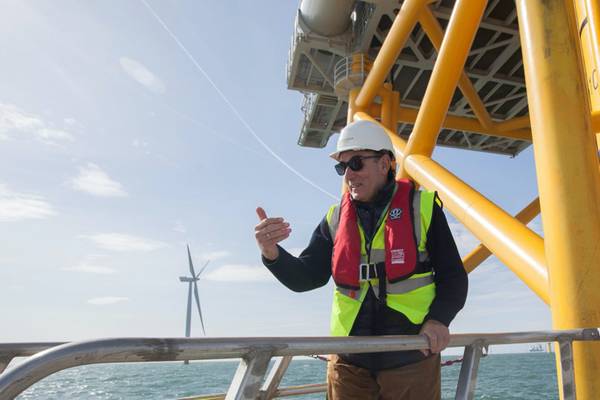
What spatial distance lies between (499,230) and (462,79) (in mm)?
6702

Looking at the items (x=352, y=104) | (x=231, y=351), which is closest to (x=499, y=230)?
(x=231, y=351)

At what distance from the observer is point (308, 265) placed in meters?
2.82

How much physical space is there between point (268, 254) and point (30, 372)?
166 centimetres

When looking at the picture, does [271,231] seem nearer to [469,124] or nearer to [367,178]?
[367,178]

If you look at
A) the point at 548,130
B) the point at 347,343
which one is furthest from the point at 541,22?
the point at 347,343

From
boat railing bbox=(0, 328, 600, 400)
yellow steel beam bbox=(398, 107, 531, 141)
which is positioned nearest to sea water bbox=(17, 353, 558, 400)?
boat railing bbox=(0, 328, 600, 400)

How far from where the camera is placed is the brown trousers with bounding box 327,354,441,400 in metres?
2.27

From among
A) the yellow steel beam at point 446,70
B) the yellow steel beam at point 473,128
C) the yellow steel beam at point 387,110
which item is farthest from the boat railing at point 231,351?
the yellow steel beam at point 473,128

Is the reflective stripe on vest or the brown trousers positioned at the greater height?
the reflective stripe on vest

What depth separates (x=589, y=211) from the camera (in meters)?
2.64

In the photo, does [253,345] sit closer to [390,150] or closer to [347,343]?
[347,343]

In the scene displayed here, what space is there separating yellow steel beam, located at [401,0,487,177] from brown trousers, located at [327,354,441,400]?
3.60 meters

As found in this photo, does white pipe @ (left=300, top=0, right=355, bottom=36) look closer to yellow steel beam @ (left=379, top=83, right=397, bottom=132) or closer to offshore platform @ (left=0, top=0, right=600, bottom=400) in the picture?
yellow steel beam @ (left=379, top=83, right=397, bottom=132)

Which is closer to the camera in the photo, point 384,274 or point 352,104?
point 384,274
